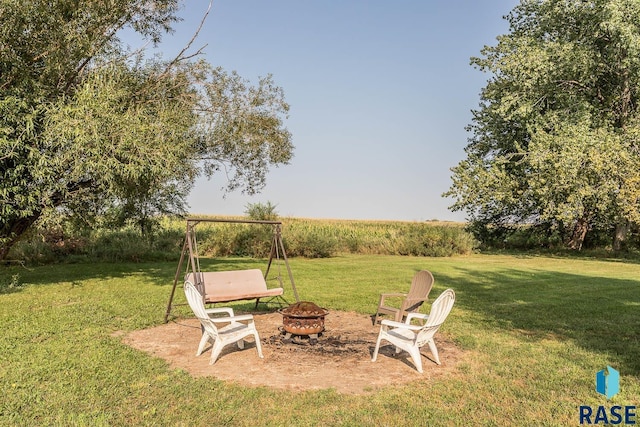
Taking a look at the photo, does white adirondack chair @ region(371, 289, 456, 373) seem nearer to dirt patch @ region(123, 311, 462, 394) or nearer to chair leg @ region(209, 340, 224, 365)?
dirt patch @ region(123, 311, 462, 394)

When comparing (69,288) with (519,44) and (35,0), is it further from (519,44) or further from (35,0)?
(519,44)

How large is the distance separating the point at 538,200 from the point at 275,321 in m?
20.5

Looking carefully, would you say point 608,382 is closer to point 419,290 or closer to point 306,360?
point 419,290

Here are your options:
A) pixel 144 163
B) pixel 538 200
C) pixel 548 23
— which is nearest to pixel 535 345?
pixel 144 163

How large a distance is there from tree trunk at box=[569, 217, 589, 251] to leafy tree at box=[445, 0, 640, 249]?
58 mm

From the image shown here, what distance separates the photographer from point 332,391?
5.09 m

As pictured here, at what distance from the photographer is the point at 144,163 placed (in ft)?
38.0

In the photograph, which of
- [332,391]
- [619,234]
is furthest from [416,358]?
[619,234]

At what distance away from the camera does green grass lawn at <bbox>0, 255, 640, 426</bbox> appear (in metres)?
4.57

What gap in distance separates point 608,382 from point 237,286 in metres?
5.81

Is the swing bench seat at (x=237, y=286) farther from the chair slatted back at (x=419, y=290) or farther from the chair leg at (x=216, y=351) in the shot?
the chair slatted back at (x=419, y=290)

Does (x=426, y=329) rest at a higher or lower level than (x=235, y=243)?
lower

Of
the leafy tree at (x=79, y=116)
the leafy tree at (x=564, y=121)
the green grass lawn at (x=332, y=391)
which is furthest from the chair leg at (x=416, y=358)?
the leafy tree at (x=564, y=121)

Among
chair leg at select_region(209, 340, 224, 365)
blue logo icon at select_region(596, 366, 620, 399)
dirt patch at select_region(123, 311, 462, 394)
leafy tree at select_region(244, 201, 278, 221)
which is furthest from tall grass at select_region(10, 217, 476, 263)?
blue logo icon at select_region(596, 366, 620, 399)
